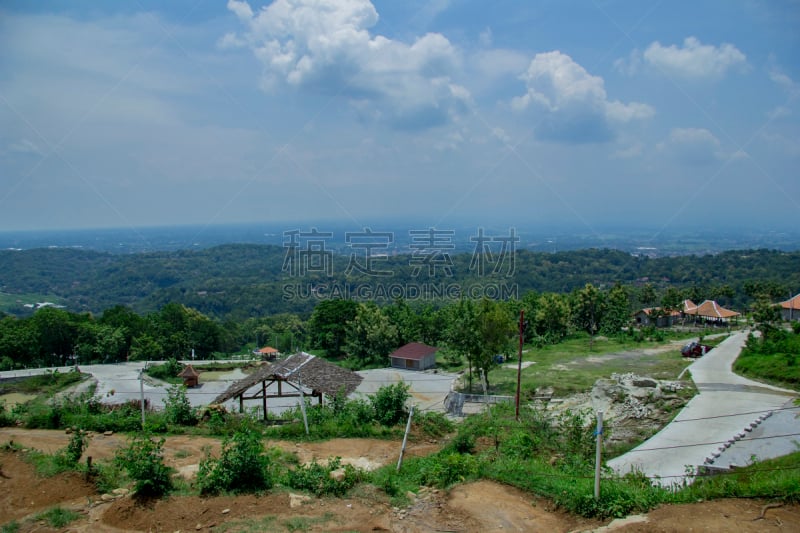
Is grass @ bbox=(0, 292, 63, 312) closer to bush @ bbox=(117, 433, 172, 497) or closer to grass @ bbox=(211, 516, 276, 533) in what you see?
bush @ bbox=(117, 433, 172, 497)

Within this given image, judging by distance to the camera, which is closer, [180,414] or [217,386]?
[180,414]

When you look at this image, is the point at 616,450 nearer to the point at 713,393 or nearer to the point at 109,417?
the point at 713,393

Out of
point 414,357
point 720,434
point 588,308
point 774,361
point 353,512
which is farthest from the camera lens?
point 588,308

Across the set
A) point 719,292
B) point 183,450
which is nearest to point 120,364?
point 183,450

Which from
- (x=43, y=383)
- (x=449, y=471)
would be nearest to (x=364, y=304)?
(x=43, y=383)

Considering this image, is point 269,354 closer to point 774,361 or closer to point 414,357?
point 414,357

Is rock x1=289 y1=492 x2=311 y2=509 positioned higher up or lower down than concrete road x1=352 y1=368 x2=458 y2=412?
higher up

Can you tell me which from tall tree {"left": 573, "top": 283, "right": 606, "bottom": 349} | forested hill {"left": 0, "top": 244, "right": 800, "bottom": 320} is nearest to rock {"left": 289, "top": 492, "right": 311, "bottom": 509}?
tall tree {"left": 573, "top": 283, "right": 606, "bottom": 349}

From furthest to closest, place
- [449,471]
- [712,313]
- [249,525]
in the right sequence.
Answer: [712,313] < [449,471] < [249,525]
